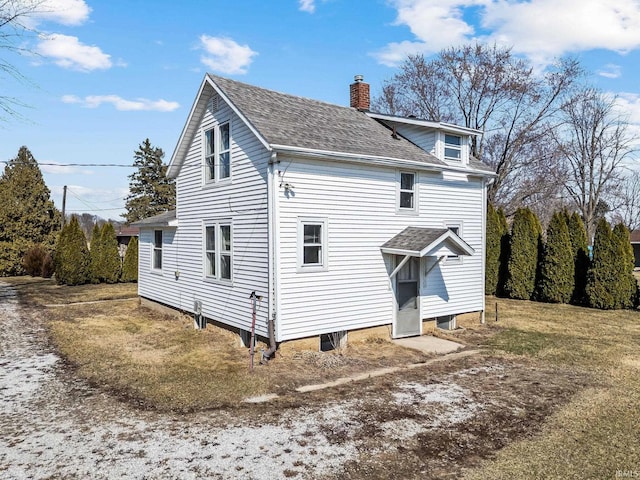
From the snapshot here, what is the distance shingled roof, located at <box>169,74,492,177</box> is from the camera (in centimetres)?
1055

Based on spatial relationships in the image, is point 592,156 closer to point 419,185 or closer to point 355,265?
point 419,185

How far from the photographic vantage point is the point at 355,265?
1121 centimetres

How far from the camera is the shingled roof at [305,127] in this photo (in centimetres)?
1055

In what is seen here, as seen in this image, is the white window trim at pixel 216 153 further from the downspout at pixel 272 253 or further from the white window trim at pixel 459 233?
the white window trim at pixel 459 233

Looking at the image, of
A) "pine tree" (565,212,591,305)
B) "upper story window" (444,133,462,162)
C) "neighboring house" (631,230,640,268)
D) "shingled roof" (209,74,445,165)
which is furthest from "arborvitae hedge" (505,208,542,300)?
"neighboring house" (631,230,640,268)

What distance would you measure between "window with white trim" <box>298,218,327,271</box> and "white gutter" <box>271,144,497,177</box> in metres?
1.48

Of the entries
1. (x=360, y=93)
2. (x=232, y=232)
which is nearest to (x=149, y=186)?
(x=360, y=93)

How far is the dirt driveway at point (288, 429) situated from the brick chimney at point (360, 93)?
9.89 metres

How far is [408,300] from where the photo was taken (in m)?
12.4

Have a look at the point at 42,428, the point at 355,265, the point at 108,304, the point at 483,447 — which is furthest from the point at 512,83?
the point at 42,428

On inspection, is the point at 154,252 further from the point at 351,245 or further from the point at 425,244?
the point at 425,244

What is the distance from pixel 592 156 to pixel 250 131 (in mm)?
35897

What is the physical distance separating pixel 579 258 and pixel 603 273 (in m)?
1.56

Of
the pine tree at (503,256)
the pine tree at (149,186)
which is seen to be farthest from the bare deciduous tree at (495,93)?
the pine tree at (149,186)
